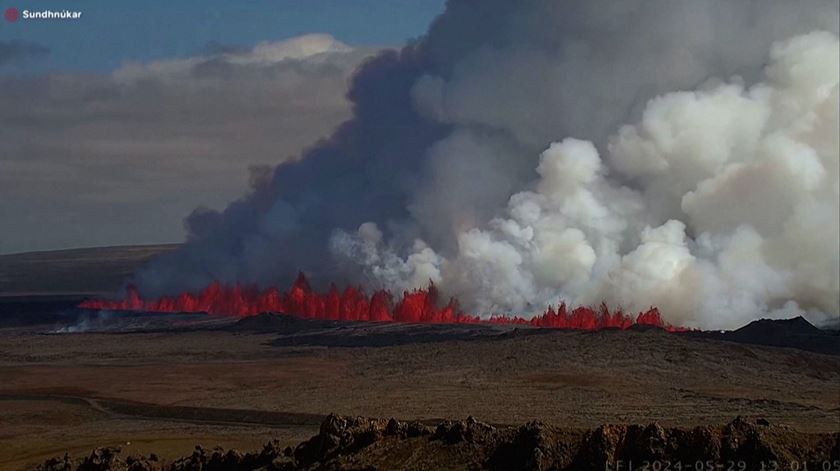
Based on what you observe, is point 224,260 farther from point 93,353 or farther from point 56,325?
point 93,353

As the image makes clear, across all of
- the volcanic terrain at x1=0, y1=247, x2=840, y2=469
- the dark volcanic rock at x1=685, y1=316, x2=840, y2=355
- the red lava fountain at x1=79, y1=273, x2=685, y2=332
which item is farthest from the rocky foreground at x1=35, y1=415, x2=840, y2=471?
the red lava fountain at x1=79, y1=273, x2=685, y2=332

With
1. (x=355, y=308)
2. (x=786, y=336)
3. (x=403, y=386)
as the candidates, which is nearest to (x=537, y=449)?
(x=403, y=386)

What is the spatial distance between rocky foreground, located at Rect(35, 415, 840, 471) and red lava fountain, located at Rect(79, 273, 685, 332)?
5892 centimetres

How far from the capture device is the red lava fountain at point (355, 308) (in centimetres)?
9081

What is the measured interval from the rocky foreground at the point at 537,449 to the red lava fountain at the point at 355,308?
193 ft

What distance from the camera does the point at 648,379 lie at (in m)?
61.9

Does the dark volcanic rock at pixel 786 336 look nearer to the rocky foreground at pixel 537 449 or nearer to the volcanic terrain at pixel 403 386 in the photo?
the volcanic terrain at pixel 403 386

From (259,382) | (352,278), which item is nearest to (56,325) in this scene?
(352,278)

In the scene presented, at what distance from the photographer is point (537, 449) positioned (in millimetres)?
24250

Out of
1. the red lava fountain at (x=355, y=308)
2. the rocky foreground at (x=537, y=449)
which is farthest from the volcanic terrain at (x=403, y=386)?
the red lava fountain at (x=355, y=308)

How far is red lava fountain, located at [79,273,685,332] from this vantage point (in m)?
90.8

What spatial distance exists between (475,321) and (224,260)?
35657mm

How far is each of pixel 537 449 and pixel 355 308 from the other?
81.3m

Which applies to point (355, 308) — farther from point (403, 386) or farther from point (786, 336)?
point (403, 386)
